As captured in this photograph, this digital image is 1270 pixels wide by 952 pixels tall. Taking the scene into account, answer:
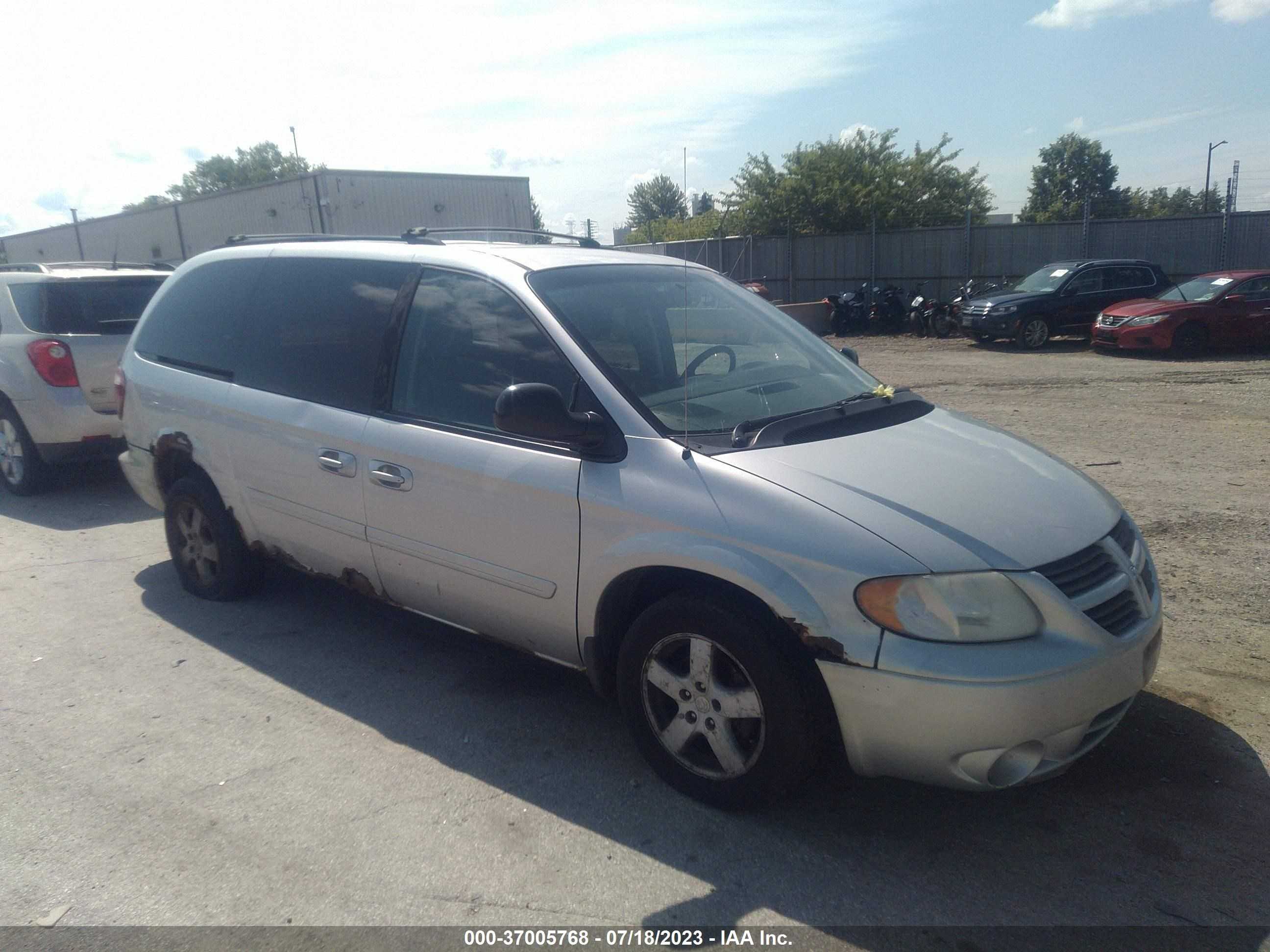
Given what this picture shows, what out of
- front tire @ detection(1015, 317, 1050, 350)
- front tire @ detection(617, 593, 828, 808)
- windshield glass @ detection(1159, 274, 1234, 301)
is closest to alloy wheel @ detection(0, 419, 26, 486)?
front tire @ detection(617, 593, 828, 808)

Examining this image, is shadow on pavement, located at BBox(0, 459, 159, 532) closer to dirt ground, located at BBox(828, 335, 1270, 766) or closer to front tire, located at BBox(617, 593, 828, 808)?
front tire, located at BBox(617, 593, 828, 808)

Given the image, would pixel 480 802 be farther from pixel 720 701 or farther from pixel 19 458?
pixel 19 458

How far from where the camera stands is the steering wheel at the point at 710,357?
372 cm

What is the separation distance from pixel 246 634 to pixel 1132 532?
4.08m

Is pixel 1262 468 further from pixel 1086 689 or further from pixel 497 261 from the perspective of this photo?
pixel 497 261

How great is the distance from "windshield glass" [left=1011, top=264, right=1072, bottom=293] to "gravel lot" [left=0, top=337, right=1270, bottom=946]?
14.5 m

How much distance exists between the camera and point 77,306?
7410mm

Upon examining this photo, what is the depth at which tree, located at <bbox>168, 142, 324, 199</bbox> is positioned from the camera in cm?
8531

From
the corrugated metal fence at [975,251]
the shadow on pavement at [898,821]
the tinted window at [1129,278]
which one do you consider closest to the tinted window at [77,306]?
the shadow on pavement at [898,821]

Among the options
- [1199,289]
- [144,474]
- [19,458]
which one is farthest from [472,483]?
[1199,289]

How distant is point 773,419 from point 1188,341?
15.1m

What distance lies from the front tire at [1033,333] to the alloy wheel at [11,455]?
54.2 feet

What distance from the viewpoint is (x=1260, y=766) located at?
337 centimetres

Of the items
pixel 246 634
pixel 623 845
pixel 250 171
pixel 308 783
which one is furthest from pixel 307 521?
pixel 250 171
